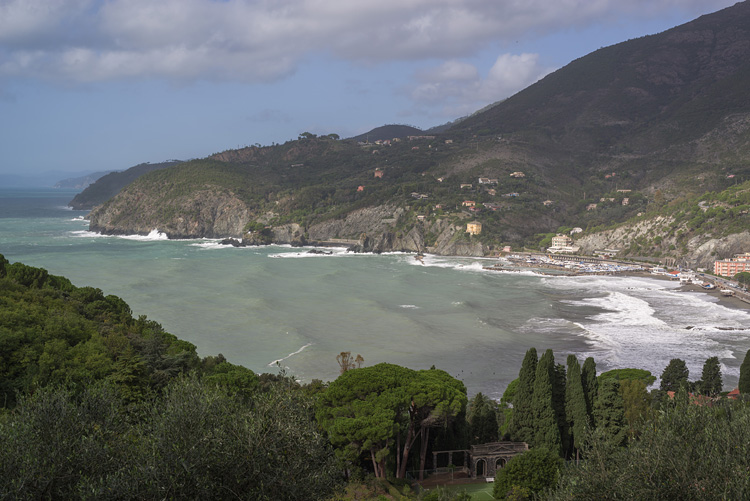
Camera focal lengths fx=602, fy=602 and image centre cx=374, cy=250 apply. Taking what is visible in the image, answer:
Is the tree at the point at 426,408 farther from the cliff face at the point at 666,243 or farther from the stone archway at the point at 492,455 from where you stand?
the cliff face at the point at 666,243

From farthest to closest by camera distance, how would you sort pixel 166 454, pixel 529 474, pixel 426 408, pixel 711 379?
pixel 711 379
pixel 426 408
pixel 529 474
pixel 166 454

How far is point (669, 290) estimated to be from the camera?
62875mm

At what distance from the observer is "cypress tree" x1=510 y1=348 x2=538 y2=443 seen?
21.0 m

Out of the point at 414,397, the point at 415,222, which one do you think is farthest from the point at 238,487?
the point at 415,222

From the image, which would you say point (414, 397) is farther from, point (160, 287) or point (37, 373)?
point (160, 287)

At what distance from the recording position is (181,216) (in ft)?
399

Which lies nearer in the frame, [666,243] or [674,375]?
[674,375]

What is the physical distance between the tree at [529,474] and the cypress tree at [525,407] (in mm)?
3767

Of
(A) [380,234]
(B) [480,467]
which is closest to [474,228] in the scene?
(A) [380,234]

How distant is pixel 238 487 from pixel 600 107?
180 meters

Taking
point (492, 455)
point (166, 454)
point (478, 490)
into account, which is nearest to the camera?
point (166, 454)

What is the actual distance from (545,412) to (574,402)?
1.65 meters

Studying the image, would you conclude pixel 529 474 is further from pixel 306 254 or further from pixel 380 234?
pixel 380 234

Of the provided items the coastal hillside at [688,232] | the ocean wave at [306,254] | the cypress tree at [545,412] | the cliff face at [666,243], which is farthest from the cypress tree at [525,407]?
the ocean wave at [306,254]
